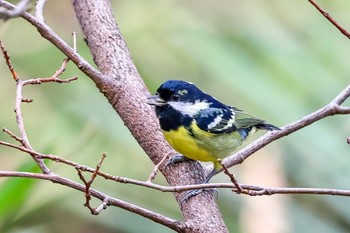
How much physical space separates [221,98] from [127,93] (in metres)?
1.54

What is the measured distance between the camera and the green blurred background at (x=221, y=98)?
3.08 meters

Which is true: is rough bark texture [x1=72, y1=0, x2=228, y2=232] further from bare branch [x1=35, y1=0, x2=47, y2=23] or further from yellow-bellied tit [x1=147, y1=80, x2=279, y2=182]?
bare branch [x1=35, y1=0, x2=47, y2=23]

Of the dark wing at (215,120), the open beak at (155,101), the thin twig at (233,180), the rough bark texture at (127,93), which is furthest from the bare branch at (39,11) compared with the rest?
the thin twig at (233,180)

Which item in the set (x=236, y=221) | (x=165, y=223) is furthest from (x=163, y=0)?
(x=165, y=223)

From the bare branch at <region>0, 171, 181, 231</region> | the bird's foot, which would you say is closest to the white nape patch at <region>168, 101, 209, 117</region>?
the bird's foot

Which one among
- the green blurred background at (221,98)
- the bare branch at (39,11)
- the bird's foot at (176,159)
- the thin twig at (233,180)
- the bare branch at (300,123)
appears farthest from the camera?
the green blurred background at (221,98)

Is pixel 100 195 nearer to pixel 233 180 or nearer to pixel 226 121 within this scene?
pixel 233 180

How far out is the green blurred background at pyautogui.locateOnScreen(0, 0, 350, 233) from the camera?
3.08 metres

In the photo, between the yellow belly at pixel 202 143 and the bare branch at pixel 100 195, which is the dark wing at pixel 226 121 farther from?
the bare branch at pixel 100 195

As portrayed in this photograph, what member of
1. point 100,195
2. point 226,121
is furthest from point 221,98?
point 100,195

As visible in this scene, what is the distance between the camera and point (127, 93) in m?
2.49

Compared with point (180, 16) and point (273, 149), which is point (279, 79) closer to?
point (273, 149)

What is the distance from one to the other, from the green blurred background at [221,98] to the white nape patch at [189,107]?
283mm

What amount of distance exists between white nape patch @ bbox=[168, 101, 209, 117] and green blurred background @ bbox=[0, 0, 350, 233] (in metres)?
0.28
